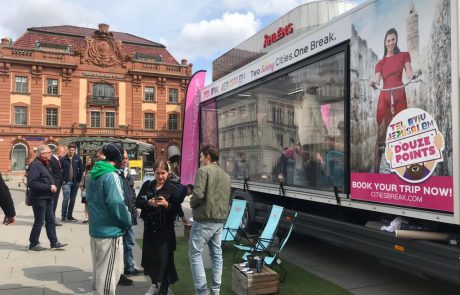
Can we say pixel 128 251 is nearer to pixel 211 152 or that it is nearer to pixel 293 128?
pixel 211 152

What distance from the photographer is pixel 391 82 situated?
4074 millimetres

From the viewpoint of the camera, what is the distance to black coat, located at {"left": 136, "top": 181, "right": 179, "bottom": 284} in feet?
14.0

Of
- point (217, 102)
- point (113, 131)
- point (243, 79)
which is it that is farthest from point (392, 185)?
point (113, 131)

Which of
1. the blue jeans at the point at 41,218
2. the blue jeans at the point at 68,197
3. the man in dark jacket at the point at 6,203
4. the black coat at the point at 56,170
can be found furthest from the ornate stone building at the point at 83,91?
the man in dark jacket at the point at 6,203

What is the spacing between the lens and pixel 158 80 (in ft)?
151

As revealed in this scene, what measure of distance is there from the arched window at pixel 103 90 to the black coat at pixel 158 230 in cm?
4154

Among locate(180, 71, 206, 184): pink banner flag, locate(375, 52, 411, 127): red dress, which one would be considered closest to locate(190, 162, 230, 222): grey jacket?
locate(375, 52, 411, 127): red dress

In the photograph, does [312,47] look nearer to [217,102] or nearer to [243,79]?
[243,79]

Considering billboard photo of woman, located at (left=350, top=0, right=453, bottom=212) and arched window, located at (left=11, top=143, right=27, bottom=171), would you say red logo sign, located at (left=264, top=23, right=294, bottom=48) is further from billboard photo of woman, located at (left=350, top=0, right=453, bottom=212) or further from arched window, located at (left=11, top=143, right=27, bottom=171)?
arched window, located at (left=11, top=143, right=27, bottom=171)

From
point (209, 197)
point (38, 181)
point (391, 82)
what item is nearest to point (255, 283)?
point (209, 197)

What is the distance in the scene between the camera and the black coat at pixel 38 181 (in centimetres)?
652

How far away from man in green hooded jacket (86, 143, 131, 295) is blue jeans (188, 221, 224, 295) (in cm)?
81

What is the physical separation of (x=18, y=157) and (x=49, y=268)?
126 ft

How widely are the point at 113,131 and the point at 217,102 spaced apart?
3701cm
